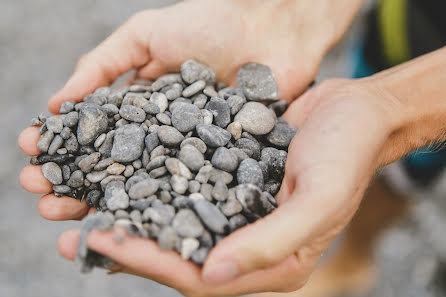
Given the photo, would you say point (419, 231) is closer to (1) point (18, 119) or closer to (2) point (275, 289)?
(2) point (275, 289)

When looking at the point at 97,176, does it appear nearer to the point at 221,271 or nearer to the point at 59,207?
the point at 59,207

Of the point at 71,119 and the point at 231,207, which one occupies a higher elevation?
the point at 71,119

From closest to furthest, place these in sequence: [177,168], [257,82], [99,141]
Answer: [177,168], [99,141], [257,82]

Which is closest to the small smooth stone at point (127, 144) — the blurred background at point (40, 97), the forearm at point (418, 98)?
the forearm at point (418, 98)

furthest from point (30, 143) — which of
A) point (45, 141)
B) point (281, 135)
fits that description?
point (281, 135)

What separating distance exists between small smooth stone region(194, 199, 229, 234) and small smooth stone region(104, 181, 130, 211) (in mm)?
181

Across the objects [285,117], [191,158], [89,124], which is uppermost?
[89,124]

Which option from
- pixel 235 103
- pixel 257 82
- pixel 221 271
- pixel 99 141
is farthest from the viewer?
pixel 257 82

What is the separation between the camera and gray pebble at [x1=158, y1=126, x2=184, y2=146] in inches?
42.8

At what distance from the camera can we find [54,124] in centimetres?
114

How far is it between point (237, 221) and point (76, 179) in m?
0.47

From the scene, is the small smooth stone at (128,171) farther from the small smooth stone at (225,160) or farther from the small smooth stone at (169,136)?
the small smooth stone at (225,160)

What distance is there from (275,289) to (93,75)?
35.0 inches

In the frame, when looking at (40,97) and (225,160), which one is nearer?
(225,160)
